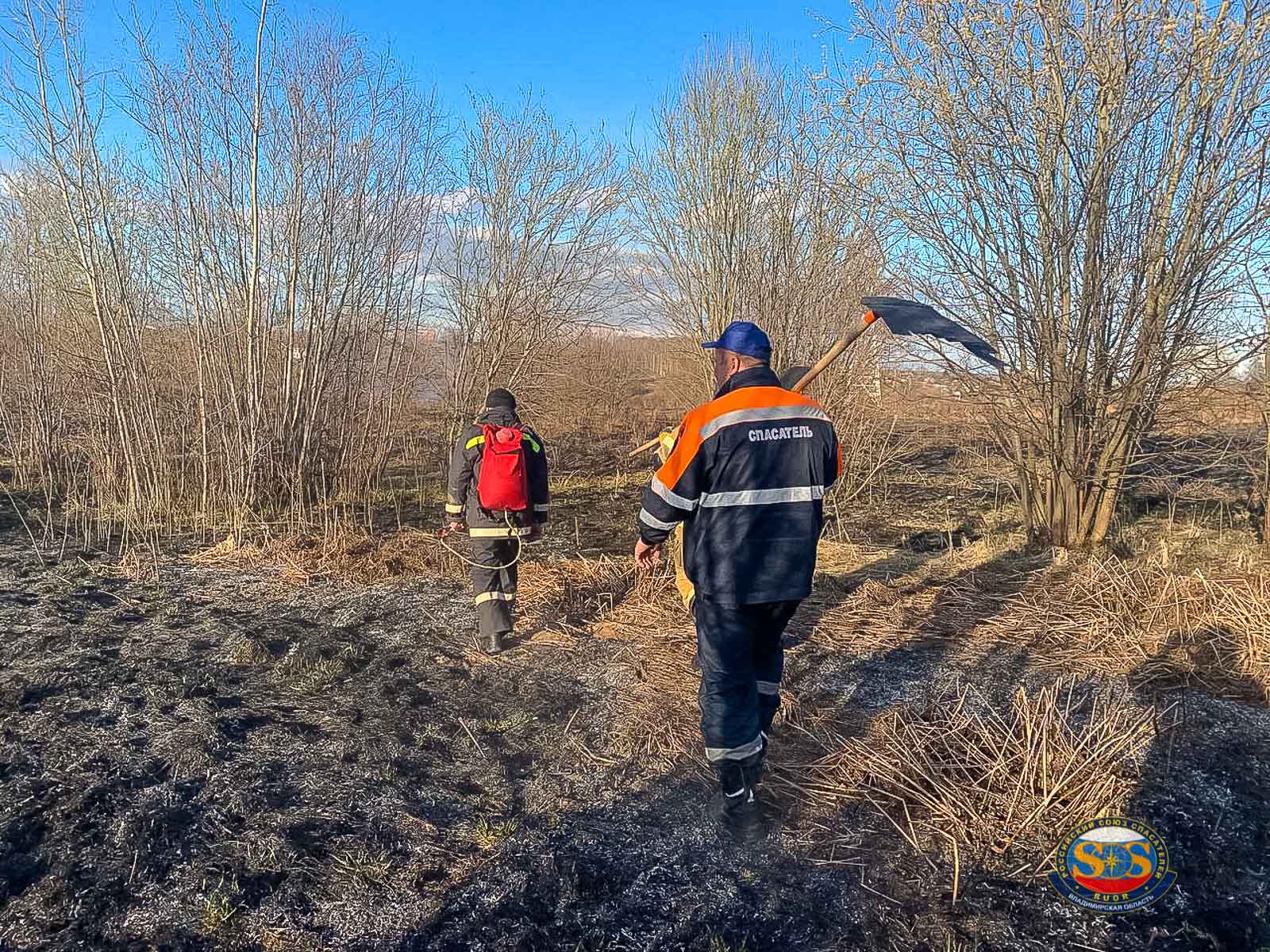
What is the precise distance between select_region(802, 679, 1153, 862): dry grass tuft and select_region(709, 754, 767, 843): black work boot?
0.35 meters

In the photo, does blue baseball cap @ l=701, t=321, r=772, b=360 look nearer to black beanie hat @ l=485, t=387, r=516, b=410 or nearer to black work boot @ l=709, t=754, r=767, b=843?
black work boot @ l=709, t=754, r=767, b=843

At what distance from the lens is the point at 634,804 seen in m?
3.03

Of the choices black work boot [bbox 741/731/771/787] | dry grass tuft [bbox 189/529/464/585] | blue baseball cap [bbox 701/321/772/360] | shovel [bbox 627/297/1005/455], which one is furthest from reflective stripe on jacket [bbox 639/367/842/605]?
dry grass tuft [bbox 189/529/464/585]

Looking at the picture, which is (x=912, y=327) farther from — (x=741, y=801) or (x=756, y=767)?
(x=741, y=801)

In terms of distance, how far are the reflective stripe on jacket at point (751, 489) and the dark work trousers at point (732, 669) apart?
9 cm

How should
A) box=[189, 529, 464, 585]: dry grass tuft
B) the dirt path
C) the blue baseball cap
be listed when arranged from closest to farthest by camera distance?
the dirt path, the blue baseball cap, box=[189, 529, 464, 585]: dry grass tuft

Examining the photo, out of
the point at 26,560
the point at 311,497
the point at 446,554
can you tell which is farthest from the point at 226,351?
the point at 446,554

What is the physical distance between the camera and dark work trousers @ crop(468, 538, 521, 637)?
4.64 metres

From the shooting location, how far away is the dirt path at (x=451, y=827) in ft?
7.58

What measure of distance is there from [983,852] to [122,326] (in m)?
7.81

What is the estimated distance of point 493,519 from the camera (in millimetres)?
4566

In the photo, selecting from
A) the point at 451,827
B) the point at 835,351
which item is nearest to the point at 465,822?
the point at 451,827

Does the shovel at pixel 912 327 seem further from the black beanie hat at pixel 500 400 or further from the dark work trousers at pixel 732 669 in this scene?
the black beanie hat at pixel 500 400

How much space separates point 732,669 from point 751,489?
69cm
